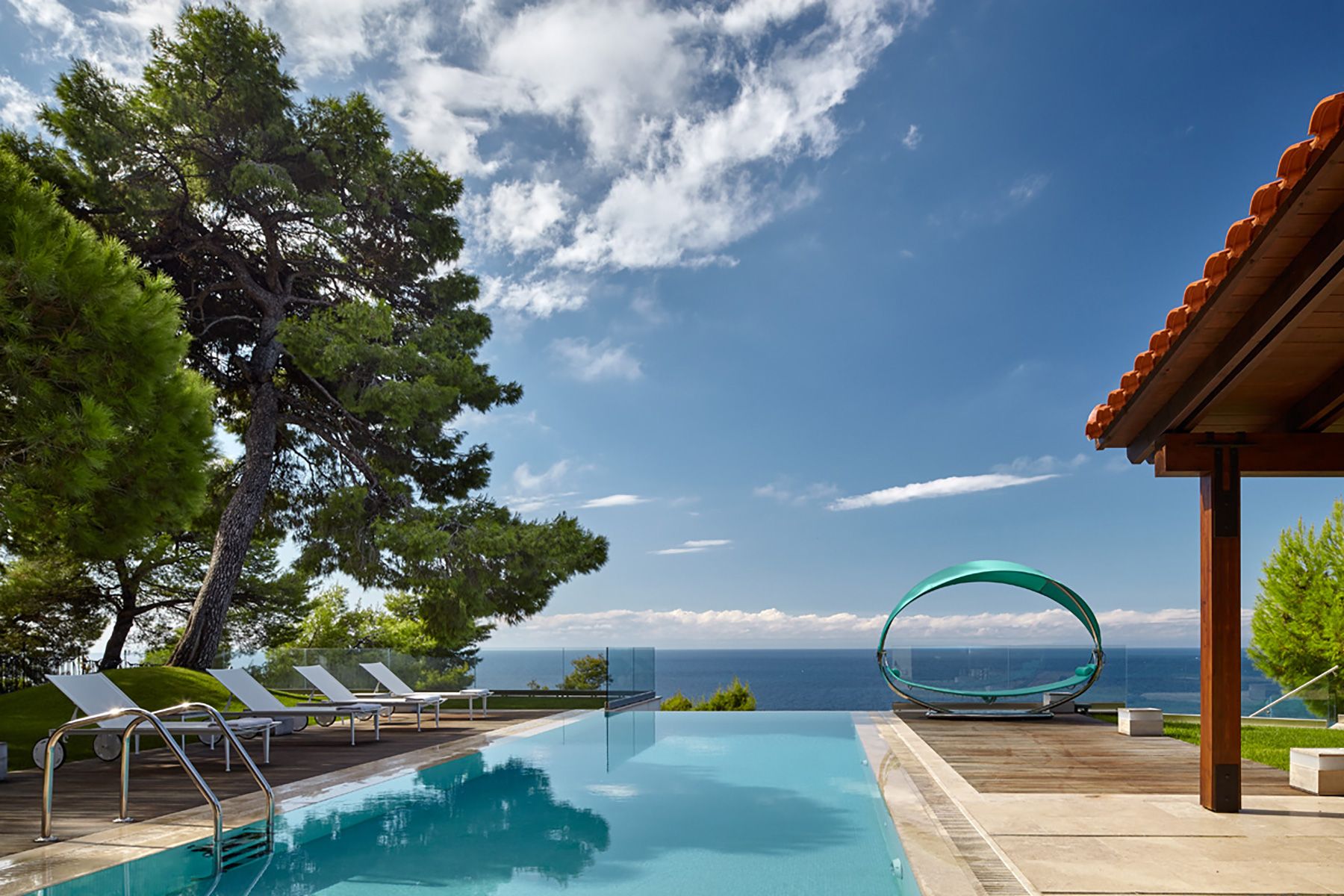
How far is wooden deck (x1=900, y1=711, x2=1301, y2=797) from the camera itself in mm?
7281

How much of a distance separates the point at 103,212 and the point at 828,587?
52322mm

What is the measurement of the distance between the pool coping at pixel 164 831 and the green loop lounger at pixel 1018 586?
22.7 feet

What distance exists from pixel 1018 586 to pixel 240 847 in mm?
11011

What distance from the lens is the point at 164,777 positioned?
28.1 feet

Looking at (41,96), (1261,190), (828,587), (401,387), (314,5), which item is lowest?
(828,587)

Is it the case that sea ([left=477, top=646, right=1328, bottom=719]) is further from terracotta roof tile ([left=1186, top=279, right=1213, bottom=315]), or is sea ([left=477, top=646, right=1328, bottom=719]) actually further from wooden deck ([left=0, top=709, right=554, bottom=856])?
terracotta roof tile ([left=1186, top=279, right=1213, bottom=315])

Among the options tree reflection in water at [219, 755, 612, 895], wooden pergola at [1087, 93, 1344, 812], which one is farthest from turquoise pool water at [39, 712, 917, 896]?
wooden pergola at [1087, 93, 1344, 812]

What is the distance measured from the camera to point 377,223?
17.2 m

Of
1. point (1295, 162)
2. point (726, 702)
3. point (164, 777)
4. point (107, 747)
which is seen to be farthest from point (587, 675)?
point (1295, 162)

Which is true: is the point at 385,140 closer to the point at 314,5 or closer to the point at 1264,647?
the point at 314,5

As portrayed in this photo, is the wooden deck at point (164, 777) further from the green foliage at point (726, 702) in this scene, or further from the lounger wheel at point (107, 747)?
the green foliage at point (726, 702)

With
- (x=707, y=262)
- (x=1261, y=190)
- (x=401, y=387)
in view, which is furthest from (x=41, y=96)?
(x=1261, y=190)

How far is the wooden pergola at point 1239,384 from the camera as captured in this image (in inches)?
152

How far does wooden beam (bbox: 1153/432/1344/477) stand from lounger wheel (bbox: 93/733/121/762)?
9598mm
